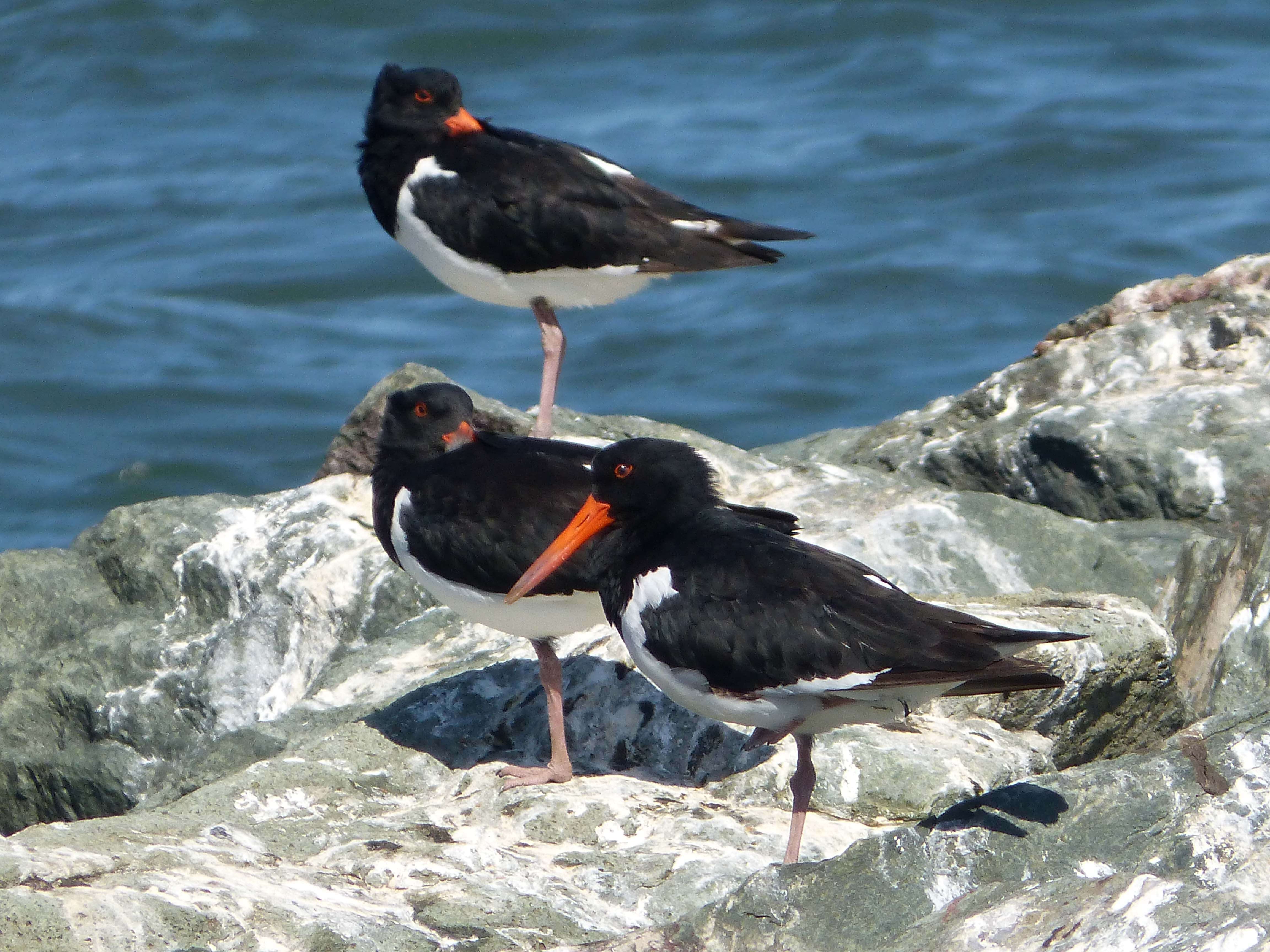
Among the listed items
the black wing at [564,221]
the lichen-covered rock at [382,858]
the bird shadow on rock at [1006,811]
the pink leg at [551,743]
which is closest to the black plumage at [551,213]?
the black wing at [564,221]

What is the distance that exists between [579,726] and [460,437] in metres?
1.21

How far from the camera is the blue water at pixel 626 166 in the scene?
54.4ft

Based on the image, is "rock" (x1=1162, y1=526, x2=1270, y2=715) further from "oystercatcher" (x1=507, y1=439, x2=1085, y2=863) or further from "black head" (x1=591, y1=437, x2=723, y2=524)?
"black head" (x1=591, y1=437, x2=723, y2=524)

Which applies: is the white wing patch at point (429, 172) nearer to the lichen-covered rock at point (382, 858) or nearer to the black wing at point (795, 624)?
the lichen-covered rock at point (382, 858)

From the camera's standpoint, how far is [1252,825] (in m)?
3.68

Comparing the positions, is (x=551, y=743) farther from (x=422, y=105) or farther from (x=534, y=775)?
(x=422, y=105)

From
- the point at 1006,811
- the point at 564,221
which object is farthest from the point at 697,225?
the point at 1006,811

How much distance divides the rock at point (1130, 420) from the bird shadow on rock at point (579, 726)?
7.99 ft

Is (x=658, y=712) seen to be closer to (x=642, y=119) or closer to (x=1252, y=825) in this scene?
(x=1252, y=825)

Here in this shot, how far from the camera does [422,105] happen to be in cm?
821

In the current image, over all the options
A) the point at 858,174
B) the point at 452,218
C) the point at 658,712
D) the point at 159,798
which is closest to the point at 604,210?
the point at 452,218

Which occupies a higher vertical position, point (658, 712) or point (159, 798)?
point (658, 712)

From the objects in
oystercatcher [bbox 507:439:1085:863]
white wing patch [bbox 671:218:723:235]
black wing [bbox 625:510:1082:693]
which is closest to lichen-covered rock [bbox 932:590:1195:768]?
oystercatcher [bbox 507:439:1085:863]

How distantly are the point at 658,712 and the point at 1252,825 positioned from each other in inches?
95.9
